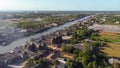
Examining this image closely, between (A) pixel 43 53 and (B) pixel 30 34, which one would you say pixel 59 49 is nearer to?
(A) pixel 43 53

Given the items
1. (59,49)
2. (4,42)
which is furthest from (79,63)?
(4,42)

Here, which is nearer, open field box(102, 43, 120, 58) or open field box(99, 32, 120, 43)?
open field box(102, 43, 120, 58)

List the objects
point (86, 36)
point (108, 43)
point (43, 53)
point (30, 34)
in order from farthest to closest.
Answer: point (30, 34) → point (86, 36) → point (108, 43) → point (43, 53)

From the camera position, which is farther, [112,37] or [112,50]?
[112,37]

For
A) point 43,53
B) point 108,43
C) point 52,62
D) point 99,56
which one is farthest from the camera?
point 108,43

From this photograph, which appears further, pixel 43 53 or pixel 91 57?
pixel 43 53

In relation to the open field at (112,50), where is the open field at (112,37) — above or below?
below

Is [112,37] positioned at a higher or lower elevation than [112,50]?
lower

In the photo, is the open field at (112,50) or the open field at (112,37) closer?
the open field at (112,50)

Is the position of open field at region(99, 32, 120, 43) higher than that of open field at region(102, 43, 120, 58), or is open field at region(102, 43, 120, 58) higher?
open field at region(102, 43, 120, 58)
